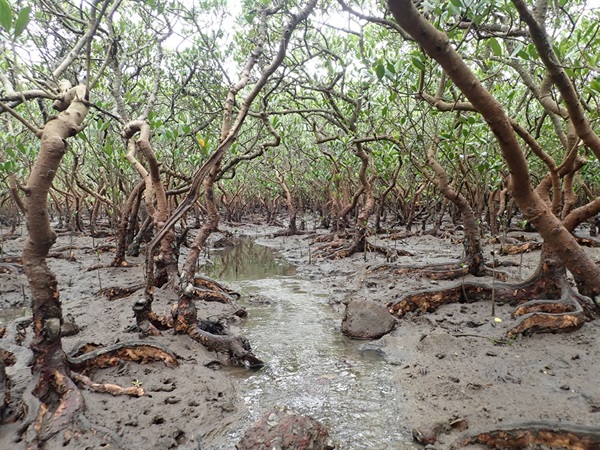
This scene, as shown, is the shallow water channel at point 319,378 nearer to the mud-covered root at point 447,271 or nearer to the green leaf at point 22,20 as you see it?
Result: the mud-covered root at point 447,271

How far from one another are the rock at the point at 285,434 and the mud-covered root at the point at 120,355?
1.65 m

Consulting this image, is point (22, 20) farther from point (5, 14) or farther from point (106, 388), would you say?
point (106, 388)

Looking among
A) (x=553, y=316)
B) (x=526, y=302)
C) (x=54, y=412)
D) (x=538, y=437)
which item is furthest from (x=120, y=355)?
(x=526, y=302)

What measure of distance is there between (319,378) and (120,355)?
2290mm

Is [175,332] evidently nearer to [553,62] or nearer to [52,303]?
[52,303]

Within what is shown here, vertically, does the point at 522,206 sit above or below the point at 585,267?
above

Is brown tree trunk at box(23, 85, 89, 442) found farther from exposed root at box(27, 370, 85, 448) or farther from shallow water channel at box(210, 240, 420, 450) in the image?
shallow water channel at box(210, 240, 420, 450)

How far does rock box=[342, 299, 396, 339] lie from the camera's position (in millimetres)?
6188

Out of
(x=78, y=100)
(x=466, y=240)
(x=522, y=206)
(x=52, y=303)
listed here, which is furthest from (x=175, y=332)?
(x=466, y=240)

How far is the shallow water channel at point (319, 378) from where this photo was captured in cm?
378

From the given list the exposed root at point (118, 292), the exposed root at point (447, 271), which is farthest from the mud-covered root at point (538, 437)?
the exposed root at point (118, 292)

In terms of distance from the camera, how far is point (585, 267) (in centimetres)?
329

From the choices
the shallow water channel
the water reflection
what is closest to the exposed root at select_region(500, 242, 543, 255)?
the shallow water channel

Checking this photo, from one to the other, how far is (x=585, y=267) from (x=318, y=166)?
16.9 meters
